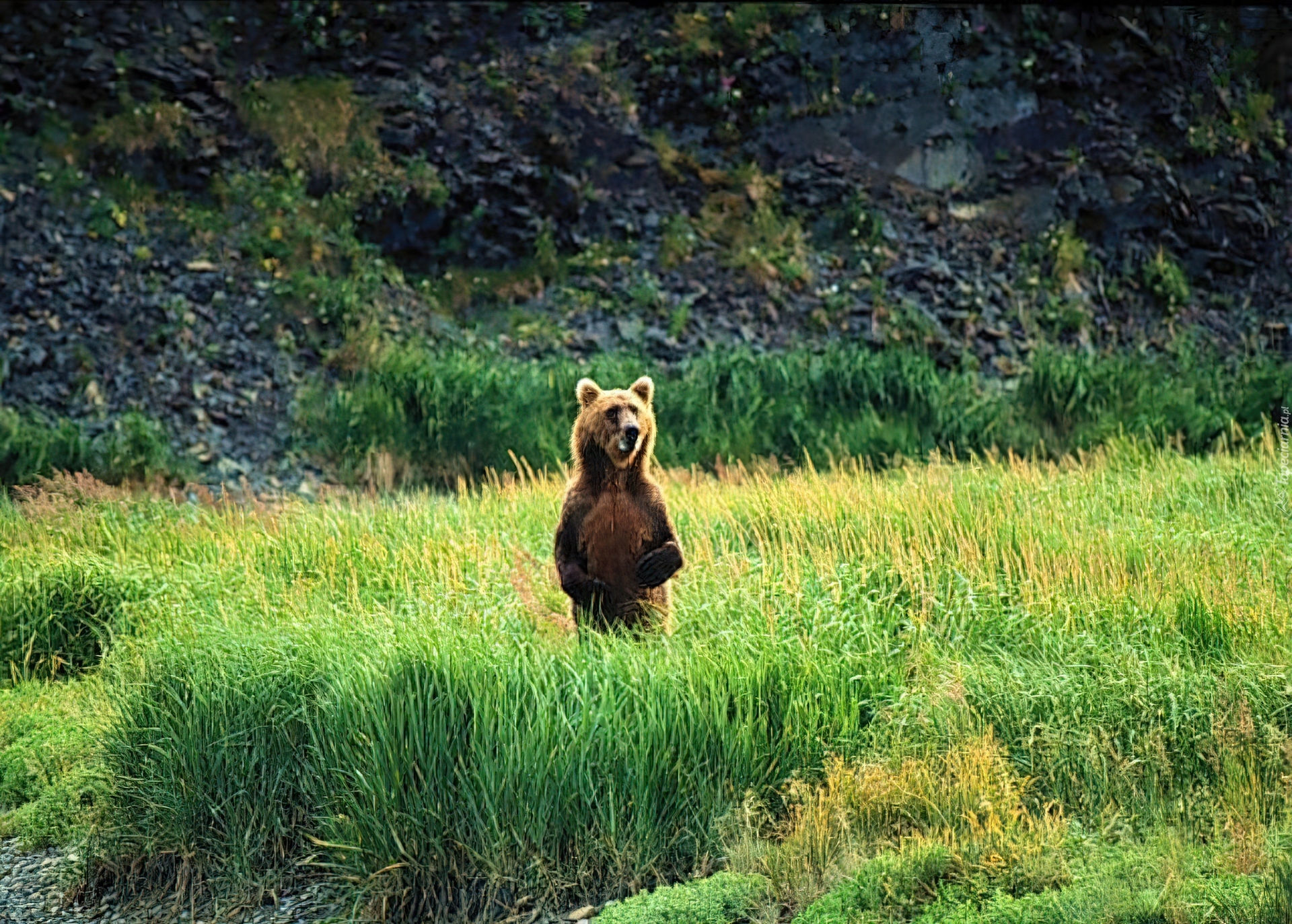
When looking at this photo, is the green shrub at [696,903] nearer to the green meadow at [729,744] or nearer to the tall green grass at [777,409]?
the green meadow at [729,744]

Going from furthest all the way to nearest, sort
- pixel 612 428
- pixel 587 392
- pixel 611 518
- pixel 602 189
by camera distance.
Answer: pixel 602 189
pixel 587 392
pixel 611 518
pixel 612 428

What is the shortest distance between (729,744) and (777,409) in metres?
8.78

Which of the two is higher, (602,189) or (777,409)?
(602,189)

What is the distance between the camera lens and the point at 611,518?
18.2 feet

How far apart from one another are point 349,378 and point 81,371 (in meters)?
2.85

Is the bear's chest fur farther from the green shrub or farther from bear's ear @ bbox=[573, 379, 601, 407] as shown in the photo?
the green shrub

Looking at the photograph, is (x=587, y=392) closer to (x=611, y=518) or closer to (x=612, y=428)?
(x=612, y=428)

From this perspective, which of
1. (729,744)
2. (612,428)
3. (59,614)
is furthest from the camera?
(59,614)

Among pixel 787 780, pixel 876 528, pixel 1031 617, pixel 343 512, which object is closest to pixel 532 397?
pixel 343 512

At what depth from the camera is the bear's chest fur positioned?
555 centimetres

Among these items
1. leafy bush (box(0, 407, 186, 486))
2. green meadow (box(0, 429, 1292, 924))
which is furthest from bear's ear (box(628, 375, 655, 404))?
leafy bush (box(0, 407, 186, 486))

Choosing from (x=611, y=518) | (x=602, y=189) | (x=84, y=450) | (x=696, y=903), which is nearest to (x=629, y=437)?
(x=611, y=518)

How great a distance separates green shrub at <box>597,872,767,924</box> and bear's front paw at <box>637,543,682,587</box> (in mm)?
1301

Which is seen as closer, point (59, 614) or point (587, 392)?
point (587, 392)
